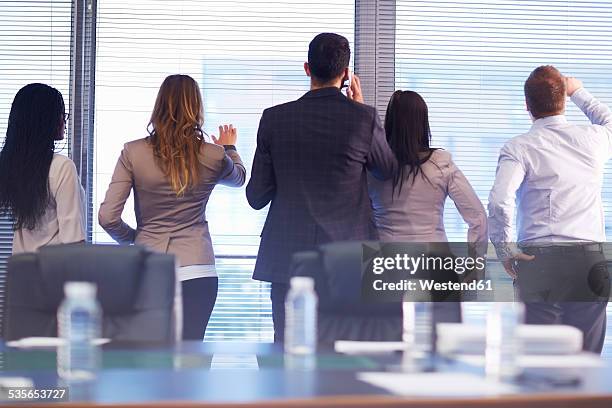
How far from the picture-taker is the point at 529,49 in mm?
4457

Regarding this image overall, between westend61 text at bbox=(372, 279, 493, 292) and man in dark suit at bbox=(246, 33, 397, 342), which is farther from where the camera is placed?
westend61 text at bbox=(372, 279, 493, 292)

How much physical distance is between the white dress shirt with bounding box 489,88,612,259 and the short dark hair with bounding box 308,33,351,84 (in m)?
0.76

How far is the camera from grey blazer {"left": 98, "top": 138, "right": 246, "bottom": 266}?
10.6ft

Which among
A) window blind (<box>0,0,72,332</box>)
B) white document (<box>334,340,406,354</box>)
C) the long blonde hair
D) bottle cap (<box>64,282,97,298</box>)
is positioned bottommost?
white document (<box>334,340,406,354</box>)

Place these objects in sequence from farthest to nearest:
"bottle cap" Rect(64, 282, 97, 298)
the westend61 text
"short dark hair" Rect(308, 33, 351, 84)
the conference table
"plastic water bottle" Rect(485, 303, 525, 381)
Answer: the westend61 text < "short dark hair" Rect(308, 33, 351, 84) < "bottle cap" Rect(64, 282, 97, 298) < "plastic water bottle" Rect(485, 303, 525, 381) < the conference table

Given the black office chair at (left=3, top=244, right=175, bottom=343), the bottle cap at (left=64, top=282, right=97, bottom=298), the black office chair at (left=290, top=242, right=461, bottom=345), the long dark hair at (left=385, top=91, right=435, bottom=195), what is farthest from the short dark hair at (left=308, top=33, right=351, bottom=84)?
the bottle cap at (left=64, top=282, right=97, bottom=298)

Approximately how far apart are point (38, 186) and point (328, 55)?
3.65ft

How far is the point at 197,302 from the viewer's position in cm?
321

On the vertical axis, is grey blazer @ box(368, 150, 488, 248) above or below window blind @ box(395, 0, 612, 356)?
below

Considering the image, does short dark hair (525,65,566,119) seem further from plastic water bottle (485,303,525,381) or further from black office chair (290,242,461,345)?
plastic water bottle (485,303,525,381)

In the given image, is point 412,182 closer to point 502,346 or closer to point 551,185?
point 551,185

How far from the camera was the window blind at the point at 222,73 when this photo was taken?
14.0 feet

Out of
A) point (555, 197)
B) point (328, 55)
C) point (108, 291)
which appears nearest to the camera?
point (108, 291)

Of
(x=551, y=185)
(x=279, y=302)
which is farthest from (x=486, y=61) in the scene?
(x=279, y=302)
